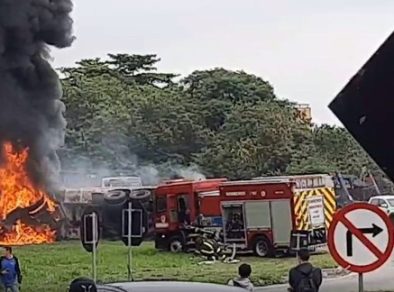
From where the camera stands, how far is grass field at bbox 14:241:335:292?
23.1 m

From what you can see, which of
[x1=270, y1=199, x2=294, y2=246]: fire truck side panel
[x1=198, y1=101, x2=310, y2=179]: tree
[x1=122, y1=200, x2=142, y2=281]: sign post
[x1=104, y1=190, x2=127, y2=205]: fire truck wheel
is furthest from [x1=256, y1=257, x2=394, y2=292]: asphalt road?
[x1=198, y1=101, x2=310, y2=179]: tree

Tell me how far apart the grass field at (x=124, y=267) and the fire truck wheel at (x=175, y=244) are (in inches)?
16.7

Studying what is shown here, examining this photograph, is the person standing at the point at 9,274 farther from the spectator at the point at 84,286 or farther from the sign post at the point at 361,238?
the sign post at the point at 361,238

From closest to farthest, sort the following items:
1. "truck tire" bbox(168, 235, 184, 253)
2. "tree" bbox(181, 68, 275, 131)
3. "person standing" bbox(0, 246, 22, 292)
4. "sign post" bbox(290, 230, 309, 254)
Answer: "sign post" bbox(290, 230, 309, 254)
"person standing" bbox(0, 246, 22, 292)
"truck tire" bbox(168, 235, 184, 253)
"tree" bbox(181, 68, 275, 131)

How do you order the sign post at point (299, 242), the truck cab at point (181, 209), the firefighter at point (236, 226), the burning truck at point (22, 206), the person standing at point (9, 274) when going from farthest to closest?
the burning truck at point (22, 206)
the truck cab at point (181, 209)
the firefighter at point (236, 226)
the person standing at point (9, 274)
the sign post at point (299, 242)

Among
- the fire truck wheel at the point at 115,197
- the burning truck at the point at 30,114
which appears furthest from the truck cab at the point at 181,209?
the fire truck wheel at the point at 115,197

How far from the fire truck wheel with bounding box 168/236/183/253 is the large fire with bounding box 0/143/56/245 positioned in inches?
213

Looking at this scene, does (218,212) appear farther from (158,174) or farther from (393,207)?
(158,174)

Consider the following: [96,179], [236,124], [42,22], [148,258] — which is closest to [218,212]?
[148,258]

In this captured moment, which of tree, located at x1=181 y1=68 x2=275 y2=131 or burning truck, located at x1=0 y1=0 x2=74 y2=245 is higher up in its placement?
tree, located at x1=181 y1=68 x2=275 y2=131

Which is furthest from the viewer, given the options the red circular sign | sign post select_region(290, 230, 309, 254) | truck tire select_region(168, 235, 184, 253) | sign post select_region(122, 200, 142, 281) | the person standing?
truck tire select_region(168, 235, 184, 253)

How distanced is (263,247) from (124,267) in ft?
17.6

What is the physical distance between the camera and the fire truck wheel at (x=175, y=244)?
32.1 m

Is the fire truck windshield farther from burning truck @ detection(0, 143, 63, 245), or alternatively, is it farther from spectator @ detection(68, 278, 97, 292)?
spectator @ detection(68, 278, 97, 292)
